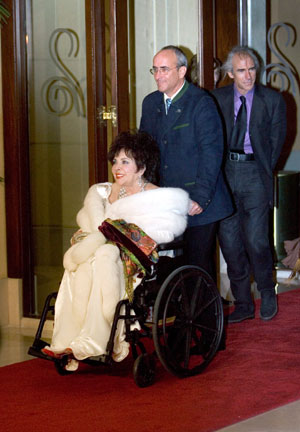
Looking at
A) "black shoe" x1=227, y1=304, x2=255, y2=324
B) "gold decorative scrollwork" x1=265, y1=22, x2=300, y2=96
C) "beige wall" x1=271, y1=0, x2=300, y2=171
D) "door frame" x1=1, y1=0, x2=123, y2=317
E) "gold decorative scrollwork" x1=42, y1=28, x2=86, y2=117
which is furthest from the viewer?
"beige wall" x1=271, y1=0, x2=300, y2=171

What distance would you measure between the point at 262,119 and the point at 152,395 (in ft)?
6.66

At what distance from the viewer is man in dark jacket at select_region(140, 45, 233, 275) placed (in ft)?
13.5

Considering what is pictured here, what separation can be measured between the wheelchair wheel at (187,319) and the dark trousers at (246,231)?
3.41 feet

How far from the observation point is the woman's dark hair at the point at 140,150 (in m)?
4.07

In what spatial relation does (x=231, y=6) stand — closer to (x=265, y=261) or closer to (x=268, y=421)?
(x=265, y=261)

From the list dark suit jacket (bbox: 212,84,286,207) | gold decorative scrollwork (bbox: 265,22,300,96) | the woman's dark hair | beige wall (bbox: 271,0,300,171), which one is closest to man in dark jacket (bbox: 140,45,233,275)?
the woman's dark hair

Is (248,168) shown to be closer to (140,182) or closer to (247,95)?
(247,95)

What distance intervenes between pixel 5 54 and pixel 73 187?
937 millimetres

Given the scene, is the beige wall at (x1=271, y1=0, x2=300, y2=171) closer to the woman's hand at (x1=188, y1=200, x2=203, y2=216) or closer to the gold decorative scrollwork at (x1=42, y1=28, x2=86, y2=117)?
the gold decorative scrollwork at (x1=42, y1=28, x2=86, y2=117)

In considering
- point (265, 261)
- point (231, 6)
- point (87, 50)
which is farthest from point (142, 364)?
point (231, 6)

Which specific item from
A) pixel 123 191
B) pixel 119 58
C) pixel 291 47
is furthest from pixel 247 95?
pixel 291 47

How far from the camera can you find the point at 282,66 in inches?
281

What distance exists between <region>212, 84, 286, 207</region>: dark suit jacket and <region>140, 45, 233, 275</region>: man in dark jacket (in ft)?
2.69

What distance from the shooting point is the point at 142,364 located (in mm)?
3803
